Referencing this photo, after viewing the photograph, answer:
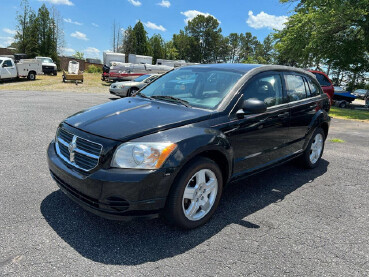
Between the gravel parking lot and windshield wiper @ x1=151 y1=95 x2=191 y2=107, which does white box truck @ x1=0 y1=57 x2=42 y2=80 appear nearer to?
the gravel parking lot

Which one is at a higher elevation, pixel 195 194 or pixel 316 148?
pixel 316 148

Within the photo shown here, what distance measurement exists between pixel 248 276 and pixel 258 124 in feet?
5.87

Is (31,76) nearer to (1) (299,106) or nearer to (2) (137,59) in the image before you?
(2) (137,59)

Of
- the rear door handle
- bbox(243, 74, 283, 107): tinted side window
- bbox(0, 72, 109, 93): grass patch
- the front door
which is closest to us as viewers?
the front door

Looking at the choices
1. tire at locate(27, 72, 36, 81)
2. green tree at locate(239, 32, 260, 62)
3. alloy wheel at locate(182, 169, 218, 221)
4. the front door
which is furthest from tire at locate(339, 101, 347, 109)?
green tree at locate(239, 32, 260, 62)

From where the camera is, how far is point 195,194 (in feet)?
9.48

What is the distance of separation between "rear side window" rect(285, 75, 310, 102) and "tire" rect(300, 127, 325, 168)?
0.76m

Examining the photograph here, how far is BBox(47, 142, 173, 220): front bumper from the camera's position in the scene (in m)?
2.46

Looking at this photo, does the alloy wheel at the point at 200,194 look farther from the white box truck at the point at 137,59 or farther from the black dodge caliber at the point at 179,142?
the white box truck at the point at 137,59

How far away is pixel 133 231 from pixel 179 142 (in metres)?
1.01

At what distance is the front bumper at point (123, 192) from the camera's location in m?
2.46

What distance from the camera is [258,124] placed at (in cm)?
353

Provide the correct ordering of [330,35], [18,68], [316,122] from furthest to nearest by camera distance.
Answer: [18,68] < [330,35] < [316,122]

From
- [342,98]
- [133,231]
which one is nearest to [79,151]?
[133,231]
